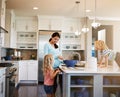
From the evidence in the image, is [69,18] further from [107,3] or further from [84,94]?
[84,94]

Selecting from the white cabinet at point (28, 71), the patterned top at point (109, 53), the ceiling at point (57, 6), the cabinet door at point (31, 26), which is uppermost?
the ceiling at point (57, 6)

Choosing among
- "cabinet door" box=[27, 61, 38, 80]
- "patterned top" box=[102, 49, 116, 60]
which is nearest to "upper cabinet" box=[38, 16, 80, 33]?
"cabinet door" box=[27, 61, 38, 80]

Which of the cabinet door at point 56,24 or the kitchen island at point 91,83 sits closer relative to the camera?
the kitchen island at point 91,83

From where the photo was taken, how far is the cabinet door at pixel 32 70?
7.80 metres

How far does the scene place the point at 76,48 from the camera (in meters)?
8.52

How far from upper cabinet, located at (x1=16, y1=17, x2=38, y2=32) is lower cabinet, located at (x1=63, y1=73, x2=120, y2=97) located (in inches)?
217

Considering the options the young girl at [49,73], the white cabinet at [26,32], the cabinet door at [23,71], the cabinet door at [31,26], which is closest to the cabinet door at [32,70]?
the cabinet door at [23,71]

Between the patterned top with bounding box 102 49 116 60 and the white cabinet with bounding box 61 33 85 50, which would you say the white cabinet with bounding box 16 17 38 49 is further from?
the patterned top with bounding box 102 49 116 60

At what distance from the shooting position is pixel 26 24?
8227mm

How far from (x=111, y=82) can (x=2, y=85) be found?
2.13 metres

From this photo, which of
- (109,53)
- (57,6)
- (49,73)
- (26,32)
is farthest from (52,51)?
(26,32)

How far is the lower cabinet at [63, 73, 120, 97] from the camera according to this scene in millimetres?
2924

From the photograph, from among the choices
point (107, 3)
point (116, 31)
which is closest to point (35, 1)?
point (107, 3)

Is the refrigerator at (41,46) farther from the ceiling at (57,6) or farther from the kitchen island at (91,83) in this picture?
the kitchen island at (91,83)
